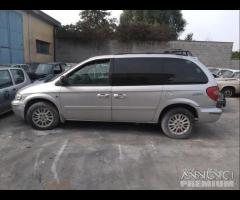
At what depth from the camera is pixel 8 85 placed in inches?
297

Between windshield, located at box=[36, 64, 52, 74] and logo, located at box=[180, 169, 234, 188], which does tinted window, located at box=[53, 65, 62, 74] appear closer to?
windshield, located at box=[36, 64, 52, 74]

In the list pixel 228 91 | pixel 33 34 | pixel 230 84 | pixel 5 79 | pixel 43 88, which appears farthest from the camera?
pixel 33 34

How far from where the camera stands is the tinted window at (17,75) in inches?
315

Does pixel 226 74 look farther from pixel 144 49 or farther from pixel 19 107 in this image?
pixel 144 49

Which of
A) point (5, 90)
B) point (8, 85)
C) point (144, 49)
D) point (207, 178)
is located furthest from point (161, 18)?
point (207, 178)

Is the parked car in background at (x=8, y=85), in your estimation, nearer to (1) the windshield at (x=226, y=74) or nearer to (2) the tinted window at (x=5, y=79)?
(2) the tinted window at (x=5, y=79)

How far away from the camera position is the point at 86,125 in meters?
6.66

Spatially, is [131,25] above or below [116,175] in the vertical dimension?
above

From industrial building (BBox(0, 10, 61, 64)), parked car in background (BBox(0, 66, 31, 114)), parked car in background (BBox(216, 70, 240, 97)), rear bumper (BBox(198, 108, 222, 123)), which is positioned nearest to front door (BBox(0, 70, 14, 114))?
parked car in background (BBox(0, 66, 31, 114))

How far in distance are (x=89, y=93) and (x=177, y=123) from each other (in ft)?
6.65
